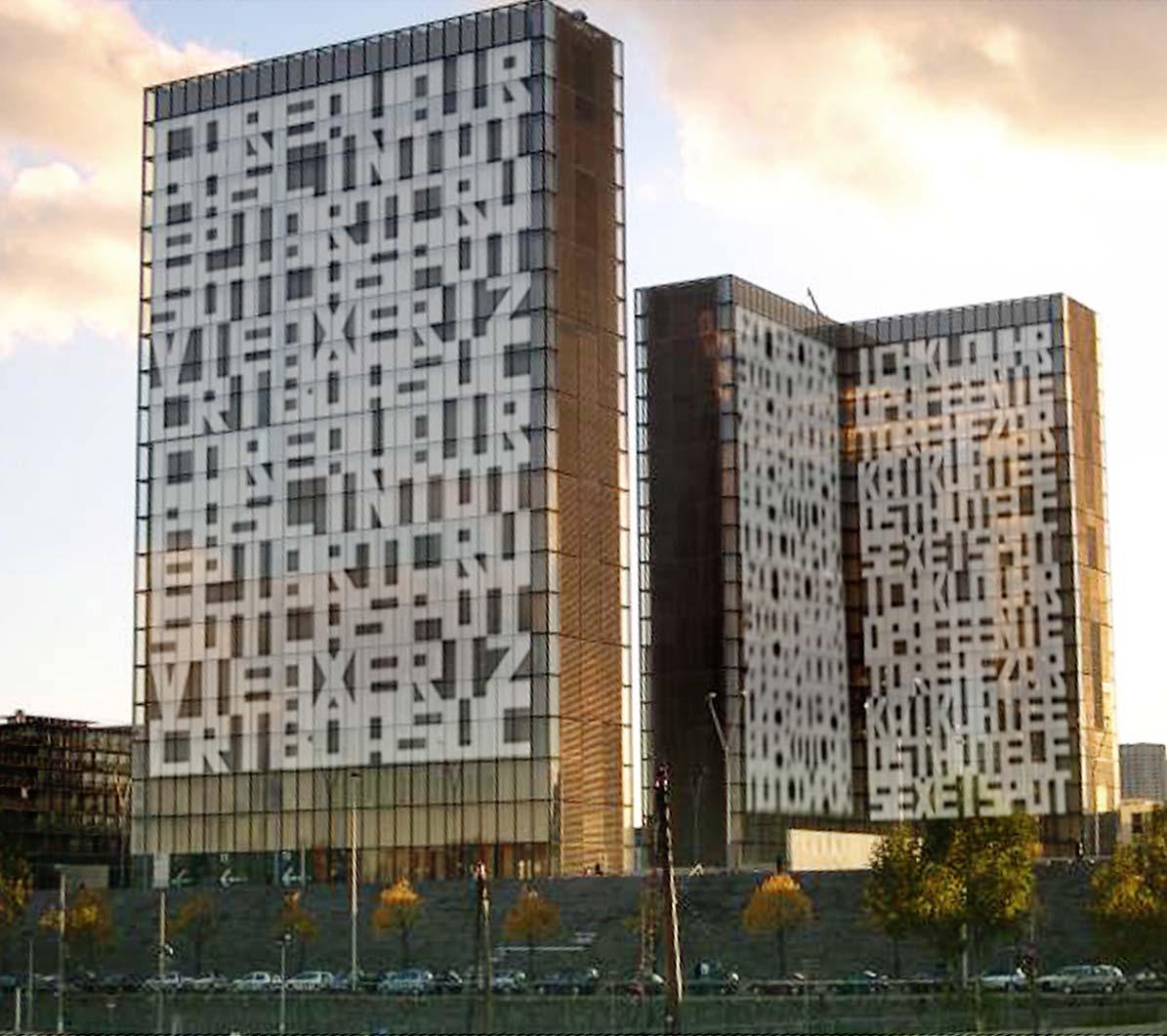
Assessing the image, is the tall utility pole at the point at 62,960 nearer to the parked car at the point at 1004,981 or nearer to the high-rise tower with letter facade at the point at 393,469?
the high-rise tower with letter facade at the point at 393,469

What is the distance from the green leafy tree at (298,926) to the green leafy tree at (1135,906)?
179ft

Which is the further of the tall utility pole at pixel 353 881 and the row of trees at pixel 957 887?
the tall utility pole at pixel 353 881

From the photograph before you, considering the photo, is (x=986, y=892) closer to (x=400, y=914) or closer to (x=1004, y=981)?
(x=1004, y=981)

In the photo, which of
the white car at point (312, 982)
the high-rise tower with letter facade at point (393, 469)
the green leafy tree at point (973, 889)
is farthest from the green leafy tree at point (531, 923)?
the green leafy tree at point (973, 889)

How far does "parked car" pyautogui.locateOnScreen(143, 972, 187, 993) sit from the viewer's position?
505 ft

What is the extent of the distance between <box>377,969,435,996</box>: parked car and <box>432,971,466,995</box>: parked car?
36 cm

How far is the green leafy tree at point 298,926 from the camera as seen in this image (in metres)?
162

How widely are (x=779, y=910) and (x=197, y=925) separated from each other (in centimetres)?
4655

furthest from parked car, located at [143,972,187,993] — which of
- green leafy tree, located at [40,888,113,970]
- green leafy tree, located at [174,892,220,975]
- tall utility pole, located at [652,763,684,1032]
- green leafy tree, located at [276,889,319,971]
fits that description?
tall utility pole, located at [652,763,684,1032]

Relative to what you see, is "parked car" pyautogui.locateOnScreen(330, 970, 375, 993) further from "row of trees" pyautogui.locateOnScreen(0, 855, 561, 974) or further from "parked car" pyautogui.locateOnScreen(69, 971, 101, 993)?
"parked car" pyautogui.locateOnScreen(69, 971, 101, 993)

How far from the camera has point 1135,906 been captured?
420 feet

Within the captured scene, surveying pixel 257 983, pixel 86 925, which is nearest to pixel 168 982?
pixel 257 983

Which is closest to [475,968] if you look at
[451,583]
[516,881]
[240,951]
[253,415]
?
[516,881]

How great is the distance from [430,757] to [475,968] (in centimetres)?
3436
